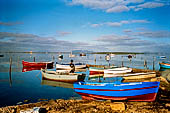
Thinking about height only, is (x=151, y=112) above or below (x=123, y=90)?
below

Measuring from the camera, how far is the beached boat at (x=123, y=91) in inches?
494

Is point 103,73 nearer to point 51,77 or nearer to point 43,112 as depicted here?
point 51,77

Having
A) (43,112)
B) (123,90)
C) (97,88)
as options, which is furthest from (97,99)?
(43,112)

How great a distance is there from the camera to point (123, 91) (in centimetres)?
1294

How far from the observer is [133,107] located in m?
11.5

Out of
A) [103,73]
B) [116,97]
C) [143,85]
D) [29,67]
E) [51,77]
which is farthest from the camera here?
[29,67]

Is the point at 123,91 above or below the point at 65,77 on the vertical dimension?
above

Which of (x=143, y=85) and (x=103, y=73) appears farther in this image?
(x=103, y=73)

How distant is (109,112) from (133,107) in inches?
95.7

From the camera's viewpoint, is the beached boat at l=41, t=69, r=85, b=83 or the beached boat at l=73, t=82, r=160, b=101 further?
the beached boat at l=41, t=69, r=85, b=83

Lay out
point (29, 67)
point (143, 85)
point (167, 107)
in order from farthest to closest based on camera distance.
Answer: point (29, 67) < point (143, 85) < point (167, 107)

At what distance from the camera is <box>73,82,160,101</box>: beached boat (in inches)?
494

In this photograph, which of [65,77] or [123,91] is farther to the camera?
[65,77]

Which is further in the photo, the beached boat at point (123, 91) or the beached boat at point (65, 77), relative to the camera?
the beached boat at point (65, 77)
